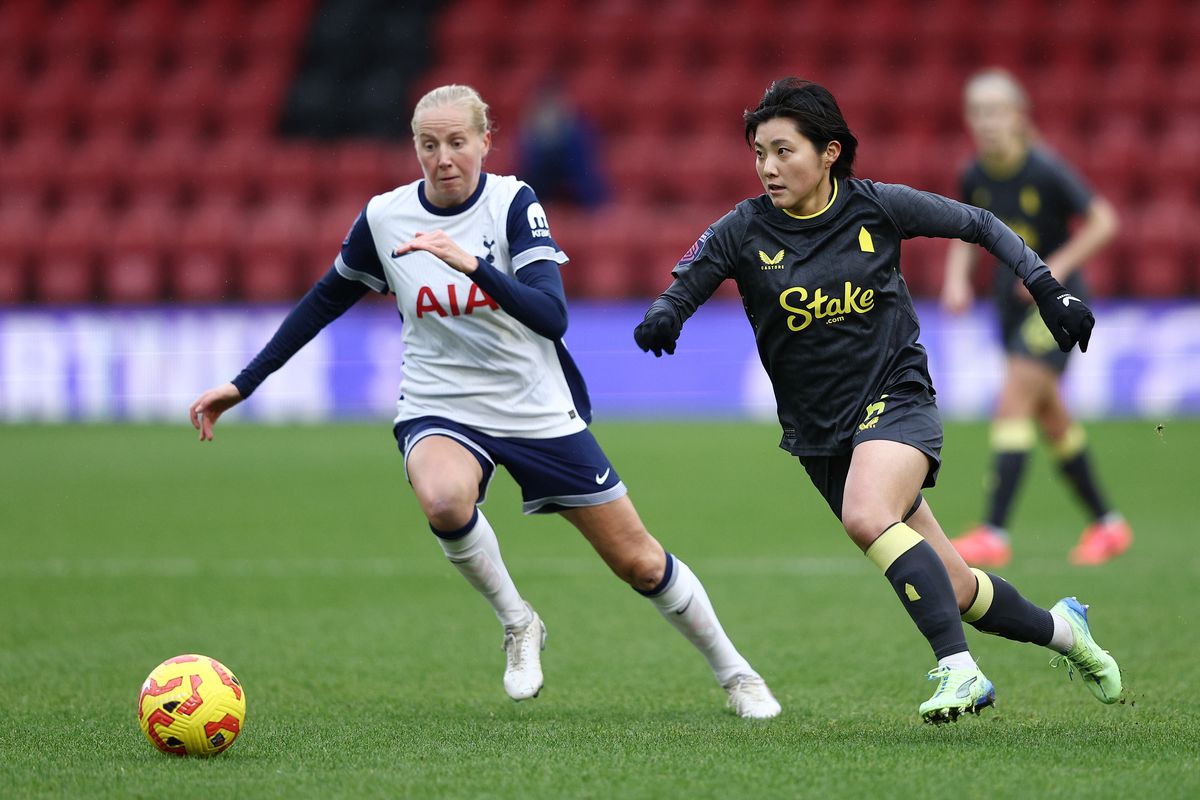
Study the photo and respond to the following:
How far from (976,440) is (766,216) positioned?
936 cm

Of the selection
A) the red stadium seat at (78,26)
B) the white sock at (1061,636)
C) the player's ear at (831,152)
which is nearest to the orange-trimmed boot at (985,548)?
the white sock at (1061,636)


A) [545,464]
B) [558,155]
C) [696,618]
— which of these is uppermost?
[558,155]

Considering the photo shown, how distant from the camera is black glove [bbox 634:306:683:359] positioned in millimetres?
4340

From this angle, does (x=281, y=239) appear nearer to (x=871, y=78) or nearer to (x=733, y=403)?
(x=733, y=403)

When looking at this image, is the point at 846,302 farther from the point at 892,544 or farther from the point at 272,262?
the point at 272,262

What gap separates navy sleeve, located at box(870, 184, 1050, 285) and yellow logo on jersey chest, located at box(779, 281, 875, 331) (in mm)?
247

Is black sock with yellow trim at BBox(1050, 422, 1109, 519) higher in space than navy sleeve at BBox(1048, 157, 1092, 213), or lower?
lower

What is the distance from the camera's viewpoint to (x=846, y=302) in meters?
4.59

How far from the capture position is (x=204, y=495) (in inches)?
444

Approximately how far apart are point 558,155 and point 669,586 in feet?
42.7

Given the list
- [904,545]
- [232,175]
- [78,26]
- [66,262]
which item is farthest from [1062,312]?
[78,26]

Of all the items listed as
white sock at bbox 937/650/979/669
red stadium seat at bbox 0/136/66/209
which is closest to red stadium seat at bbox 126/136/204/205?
red stadium seat at bbox 0/136/66/209

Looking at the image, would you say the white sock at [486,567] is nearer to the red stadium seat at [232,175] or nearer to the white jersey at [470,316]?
the white jersey at [470,316]

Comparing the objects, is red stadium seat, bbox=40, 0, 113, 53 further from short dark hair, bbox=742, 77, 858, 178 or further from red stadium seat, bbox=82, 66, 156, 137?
short dark hair, bbox=742, 77, 858, 178
